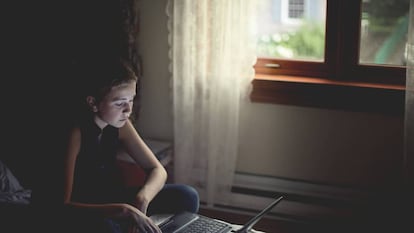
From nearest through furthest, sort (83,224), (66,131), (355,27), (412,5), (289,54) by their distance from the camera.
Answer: (83,224) < (66,131) < (412,5) < (355,27) < (289,54)

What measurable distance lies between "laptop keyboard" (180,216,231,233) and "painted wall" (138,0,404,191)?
98cm

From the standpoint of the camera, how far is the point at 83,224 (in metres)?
1.86

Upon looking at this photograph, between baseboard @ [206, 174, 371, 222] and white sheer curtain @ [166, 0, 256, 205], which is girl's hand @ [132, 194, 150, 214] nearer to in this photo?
white sheer curtain @ [166, 0, 256, 205]

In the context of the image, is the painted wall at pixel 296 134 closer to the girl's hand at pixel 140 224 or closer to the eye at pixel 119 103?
the eye at pixel 119 103

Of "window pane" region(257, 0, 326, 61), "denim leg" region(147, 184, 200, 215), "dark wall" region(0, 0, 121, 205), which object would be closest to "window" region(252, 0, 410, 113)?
"window pane" region(257, 0, 326, 61)

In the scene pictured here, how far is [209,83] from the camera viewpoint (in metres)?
2.77

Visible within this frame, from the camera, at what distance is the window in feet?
8.55

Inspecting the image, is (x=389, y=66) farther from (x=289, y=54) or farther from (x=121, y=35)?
(x=121, y=35)

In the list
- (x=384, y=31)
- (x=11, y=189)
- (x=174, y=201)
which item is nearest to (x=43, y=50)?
(x=11, y=189)

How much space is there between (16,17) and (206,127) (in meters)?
0.93

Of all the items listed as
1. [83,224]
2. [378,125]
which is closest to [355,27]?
[378,125]

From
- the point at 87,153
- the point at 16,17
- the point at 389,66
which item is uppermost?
the point at 16,17

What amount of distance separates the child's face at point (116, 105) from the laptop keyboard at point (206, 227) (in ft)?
1.30

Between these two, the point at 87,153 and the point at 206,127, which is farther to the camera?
the point at 206,127
